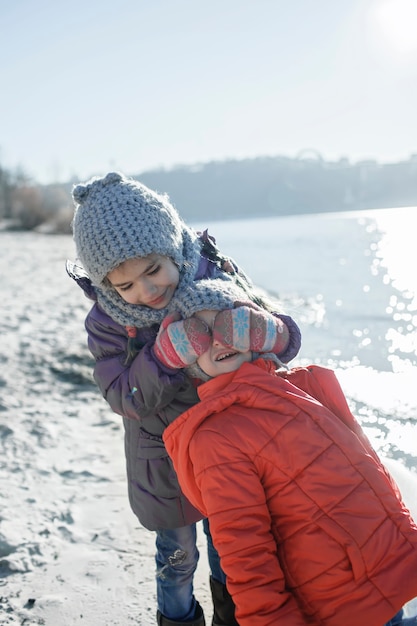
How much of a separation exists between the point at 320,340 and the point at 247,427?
391 cm

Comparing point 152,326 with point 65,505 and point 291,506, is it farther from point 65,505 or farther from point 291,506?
point 65,505

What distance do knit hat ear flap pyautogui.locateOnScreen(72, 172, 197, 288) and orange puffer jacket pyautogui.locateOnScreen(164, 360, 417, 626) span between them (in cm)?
44

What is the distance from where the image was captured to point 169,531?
171cm

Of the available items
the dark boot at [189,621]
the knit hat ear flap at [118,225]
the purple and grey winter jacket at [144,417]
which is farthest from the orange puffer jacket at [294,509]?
the dark boot at [189,621]

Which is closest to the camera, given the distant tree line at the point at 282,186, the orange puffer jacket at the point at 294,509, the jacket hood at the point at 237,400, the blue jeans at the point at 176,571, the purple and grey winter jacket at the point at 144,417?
the orange puffer jacket at the point at 294,509

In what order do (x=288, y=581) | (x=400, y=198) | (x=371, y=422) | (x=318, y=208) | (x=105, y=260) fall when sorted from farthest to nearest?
1. (x=318, y=208)
2. (x=400, y=198)
3. (x=371, y=422)
4. (x=105, y=260)
5. (x=288, y=581)

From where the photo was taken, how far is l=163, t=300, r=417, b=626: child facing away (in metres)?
1.18

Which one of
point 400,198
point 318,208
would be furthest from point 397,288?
point 318,208

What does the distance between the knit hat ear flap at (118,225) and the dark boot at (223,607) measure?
40.4 inches

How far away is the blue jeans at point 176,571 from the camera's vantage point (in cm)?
172

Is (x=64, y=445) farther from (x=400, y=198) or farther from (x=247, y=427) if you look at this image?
(x=400, y=198)

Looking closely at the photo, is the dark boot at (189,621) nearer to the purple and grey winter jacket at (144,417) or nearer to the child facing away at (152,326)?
the child facing away at (152,326)

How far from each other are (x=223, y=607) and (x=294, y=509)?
30.9 inches

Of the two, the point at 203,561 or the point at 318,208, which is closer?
the point at 203,561
